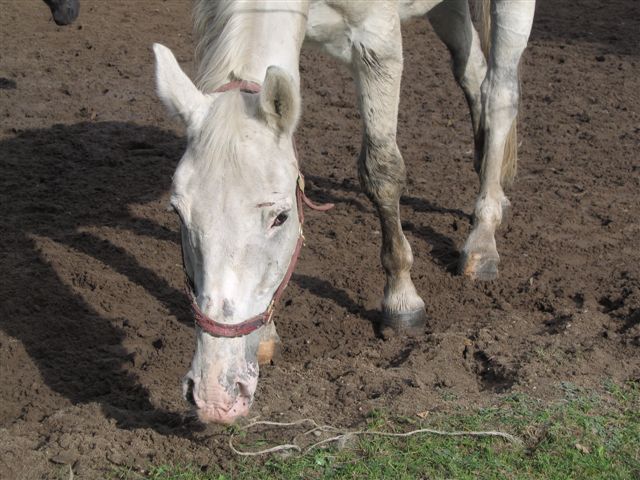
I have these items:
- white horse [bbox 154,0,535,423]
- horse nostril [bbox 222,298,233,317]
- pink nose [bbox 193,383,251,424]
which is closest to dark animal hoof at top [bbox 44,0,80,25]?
white horse [bbox 154,0,535,423]

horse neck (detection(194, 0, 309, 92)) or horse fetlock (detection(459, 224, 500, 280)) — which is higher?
horse neck (detection(194, 0, 309, 92))

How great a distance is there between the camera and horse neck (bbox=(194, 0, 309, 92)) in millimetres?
3361

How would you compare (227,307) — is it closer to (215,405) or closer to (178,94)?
(215,405)

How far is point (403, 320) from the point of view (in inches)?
181

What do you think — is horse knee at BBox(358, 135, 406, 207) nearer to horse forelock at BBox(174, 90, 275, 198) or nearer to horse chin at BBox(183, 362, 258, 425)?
horse forelock at BBox(174, 90, 275, 198)

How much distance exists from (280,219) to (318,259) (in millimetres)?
2189

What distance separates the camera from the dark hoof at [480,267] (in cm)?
511

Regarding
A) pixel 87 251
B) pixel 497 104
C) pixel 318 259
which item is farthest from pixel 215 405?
pixel 497 104

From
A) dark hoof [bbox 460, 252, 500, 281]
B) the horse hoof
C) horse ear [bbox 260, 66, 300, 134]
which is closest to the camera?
horse ear [bbox 260, 66, 300, 134]

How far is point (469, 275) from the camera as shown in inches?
202

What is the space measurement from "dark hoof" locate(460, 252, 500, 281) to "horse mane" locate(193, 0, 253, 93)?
2.14 metres

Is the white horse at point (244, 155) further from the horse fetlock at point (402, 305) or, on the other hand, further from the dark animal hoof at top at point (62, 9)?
the dark animal hoof at top at point (62, 9)

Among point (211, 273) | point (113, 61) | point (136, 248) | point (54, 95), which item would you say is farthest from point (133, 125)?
point (211, 273)

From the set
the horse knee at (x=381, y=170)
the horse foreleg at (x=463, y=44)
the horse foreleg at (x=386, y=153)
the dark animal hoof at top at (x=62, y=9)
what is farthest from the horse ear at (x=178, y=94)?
the dark animal hoof at top at (x=62, y=9)
